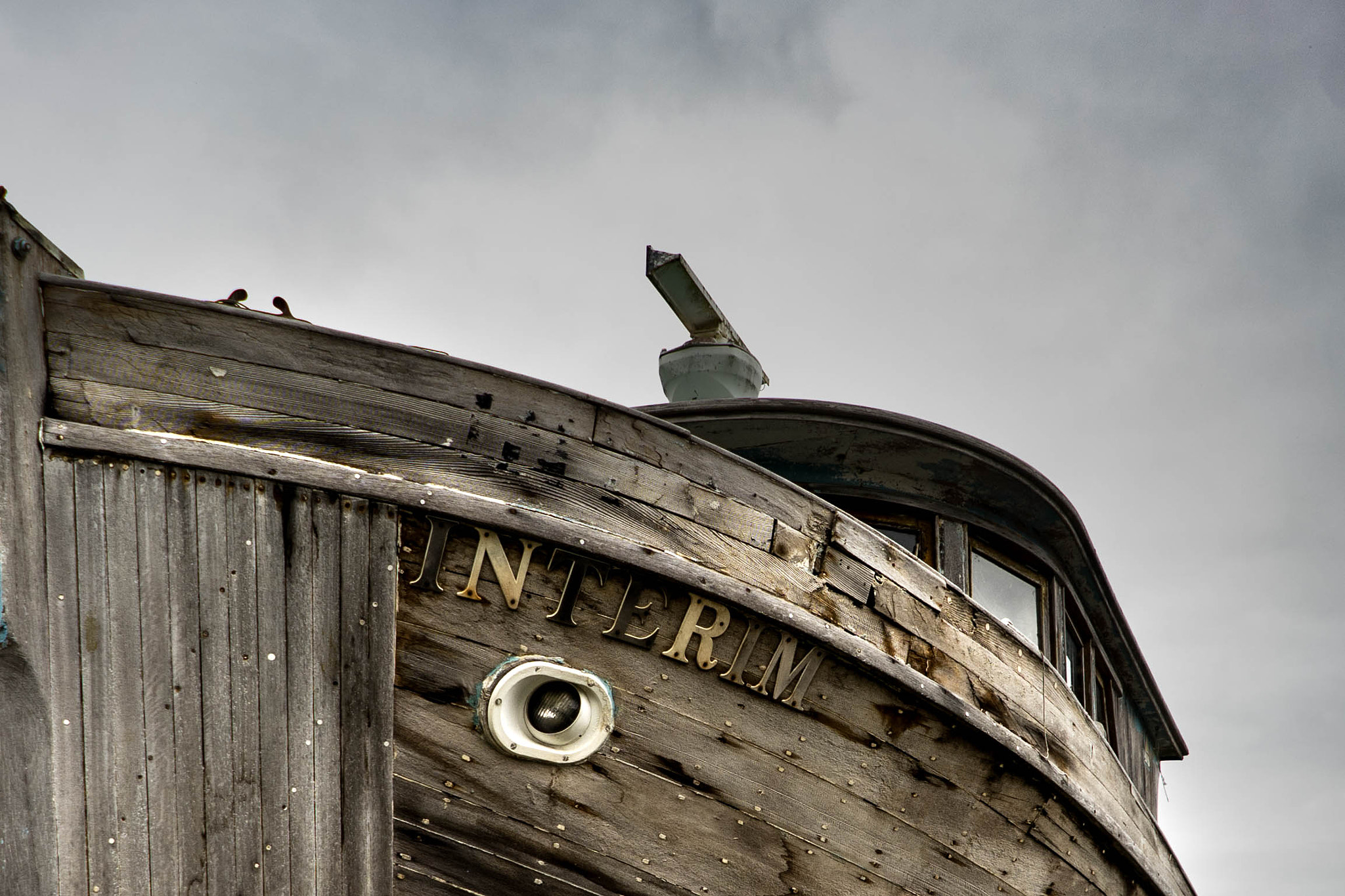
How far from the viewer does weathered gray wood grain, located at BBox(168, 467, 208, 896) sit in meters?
3.11

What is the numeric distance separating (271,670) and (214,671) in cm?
15

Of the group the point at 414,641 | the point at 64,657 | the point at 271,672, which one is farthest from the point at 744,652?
the point at 64,657

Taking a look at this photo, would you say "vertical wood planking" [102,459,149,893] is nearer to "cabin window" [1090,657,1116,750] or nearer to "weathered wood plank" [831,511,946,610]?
"weathered wood plank" [831,511,946,610]

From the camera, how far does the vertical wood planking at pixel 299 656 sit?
3.18 meters

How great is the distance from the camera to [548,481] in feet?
11.2

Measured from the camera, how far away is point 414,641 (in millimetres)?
3275

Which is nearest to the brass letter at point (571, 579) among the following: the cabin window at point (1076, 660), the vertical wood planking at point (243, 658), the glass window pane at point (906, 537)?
the vertical wood planking at point (243, 658)

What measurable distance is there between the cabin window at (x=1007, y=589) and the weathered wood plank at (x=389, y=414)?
2.01 meters

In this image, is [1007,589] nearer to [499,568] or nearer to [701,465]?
[701,465]

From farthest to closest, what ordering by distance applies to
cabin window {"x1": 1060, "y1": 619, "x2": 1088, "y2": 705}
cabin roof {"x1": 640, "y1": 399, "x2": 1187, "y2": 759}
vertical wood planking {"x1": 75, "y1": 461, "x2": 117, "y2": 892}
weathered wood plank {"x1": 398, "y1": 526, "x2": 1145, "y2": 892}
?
cabin window {"x1": 1060, "y1": 619, "x2": 1088, "y2": 705} → cabin roof {"x1": 640, "y1": 399, "x2": 1187, "y2": 759} → weathered wood plank {"x1": 398, "y1": 526, "x2": 1145, "y2": 892} → vertical wood planking {"x1": 75, "y1": 461, "x2": 117, "y2": 892}

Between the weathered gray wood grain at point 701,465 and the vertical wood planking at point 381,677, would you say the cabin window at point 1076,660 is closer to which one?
the weathered gray wood grain at point 701,465

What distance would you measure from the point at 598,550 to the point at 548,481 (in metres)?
0.28

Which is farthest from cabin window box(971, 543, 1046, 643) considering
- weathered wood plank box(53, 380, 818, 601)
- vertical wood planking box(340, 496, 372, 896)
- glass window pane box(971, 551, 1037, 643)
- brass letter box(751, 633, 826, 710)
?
vertical wood planking box(340, 496, 372, 896)

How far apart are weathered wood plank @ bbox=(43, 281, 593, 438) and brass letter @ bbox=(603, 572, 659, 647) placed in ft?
1.64
